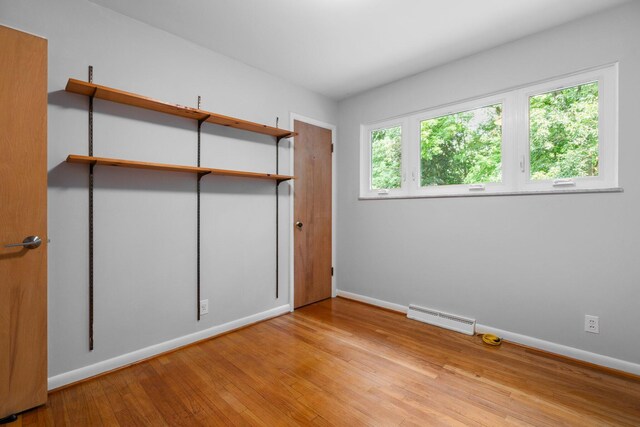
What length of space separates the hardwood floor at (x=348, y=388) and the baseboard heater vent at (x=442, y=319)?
160 millimetres

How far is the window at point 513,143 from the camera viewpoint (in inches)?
86.7

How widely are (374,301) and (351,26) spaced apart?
2876 millimetres

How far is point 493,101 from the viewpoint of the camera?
8.84 feet

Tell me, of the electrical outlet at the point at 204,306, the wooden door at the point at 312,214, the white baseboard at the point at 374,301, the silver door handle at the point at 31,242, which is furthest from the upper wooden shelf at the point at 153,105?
the white baseboard at the point at 374,301

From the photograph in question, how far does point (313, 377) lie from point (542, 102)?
2.85m

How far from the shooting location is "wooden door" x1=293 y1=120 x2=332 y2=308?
3.43 meters

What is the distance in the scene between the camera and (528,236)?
8.07 ft

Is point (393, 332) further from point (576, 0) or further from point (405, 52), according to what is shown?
point (576, 0)

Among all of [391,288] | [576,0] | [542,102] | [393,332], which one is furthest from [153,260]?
[576,0]

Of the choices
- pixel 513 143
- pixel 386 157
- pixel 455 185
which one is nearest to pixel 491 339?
pixel 455 185

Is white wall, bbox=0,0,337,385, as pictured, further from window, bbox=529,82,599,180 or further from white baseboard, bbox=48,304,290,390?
window, bbox=529,82,599,180

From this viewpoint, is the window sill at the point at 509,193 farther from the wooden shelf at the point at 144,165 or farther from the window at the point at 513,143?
the wooden shelf at the point at 144,165

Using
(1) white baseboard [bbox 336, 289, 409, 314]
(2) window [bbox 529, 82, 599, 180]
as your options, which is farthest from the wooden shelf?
(2) window [bbox 529, 82, 599, 180]

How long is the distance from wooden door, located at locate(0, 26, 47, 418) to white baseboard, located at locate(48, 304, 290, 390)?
0.72 ft
